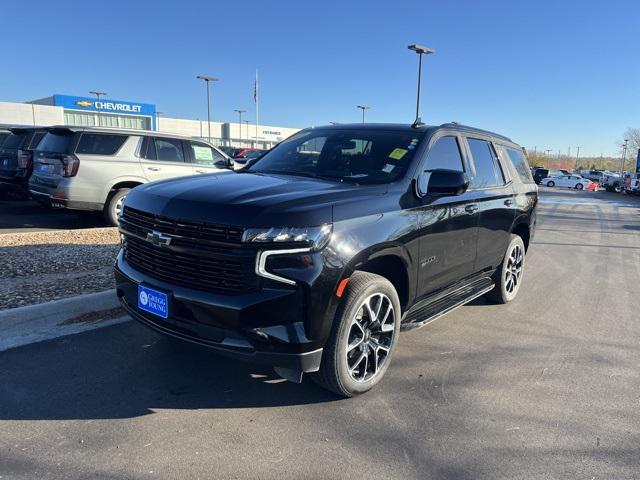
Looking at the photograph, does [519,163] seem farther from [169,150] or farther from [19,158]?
[19,158]

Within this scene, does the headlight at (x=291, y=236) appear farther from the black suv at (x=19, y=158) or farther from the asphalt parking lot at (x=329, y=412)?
the black suv at (x=19, y=158)

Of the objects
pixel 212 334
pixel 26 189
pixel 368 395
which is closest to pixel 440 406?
pixel 368 395

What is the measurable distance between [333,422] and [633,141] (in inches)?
4231

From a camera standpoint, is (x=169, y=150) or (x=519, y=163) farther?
(x=169, y=150)

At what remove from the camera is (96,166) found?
28.8 ft

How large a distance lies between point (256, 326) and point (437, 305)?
190cm

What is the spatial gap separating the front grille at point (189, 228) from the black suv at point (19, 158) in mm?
8554

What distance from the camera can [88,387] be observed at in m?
3.47

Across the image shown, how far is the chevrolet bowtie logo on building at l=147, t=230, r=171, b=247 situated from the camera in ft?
10.4

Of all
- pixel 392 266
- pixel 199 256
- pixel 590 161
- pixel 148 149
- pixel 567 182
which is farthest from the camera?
pixel 590 161

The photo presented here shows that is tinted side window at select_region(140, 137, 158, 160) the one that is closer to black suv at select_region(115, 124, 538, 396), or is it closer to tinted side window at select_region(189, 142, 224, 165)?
tinted side window at select_region(189, 142, 224, 165)

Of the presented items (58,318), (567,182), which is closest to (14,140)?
(58,318)

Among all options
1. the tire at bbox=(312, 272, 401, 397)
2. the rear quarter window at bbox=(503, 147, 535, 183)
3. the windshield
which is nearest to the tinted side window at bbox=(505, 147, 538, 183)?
the rear quarter window at bbox=(503, 147, 535, 183)

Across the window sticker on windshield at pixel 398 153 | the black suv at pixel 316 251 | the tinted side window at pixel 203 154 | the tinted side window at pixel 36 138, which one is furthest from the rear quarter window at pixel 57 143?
the window sticker on windshield at pixel 398 153
